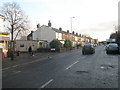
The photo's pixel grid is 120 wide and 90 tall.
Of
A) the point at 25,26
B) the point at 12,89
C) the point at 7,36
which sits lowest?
the point at 12,89

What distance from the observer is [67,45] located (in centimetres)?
6156

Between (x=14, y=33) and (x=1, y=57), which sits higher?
(x=14, y=33)

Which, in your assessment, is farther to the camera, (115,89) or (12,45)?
(12,45)

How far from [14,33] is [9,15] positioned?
4.92 m

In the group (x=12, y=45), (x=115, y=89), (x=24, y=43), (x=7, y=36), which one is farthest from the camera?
(x=24, y=43)

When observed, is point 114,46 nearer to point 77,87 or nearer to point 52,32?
point 77,87

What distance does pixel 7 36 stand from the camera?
30.8 metres

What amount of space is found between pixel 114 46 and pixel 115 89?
91.2 ft

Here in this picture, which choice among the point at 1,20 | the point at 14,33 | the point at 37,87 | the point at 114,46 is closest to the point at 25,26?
the point at 14,33

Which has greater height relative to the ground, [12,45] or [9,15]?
[9,15]

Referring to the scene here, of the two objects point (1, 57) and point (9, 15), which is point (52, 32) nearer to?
point (9, 15)

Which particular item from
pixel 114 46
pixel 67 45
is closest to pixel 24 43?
pixel 67 45

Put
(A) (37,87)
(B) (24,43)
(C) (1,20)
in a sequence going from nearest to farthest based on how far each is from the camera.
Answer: (A) (37,87)
(C) (1,20)
(B) (24,43)

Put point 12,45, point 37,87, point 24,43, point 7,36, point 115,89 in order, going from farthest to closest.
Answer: point 24,43 → point 12,45 → point 7,36 → point 37,87 → point 115,89
